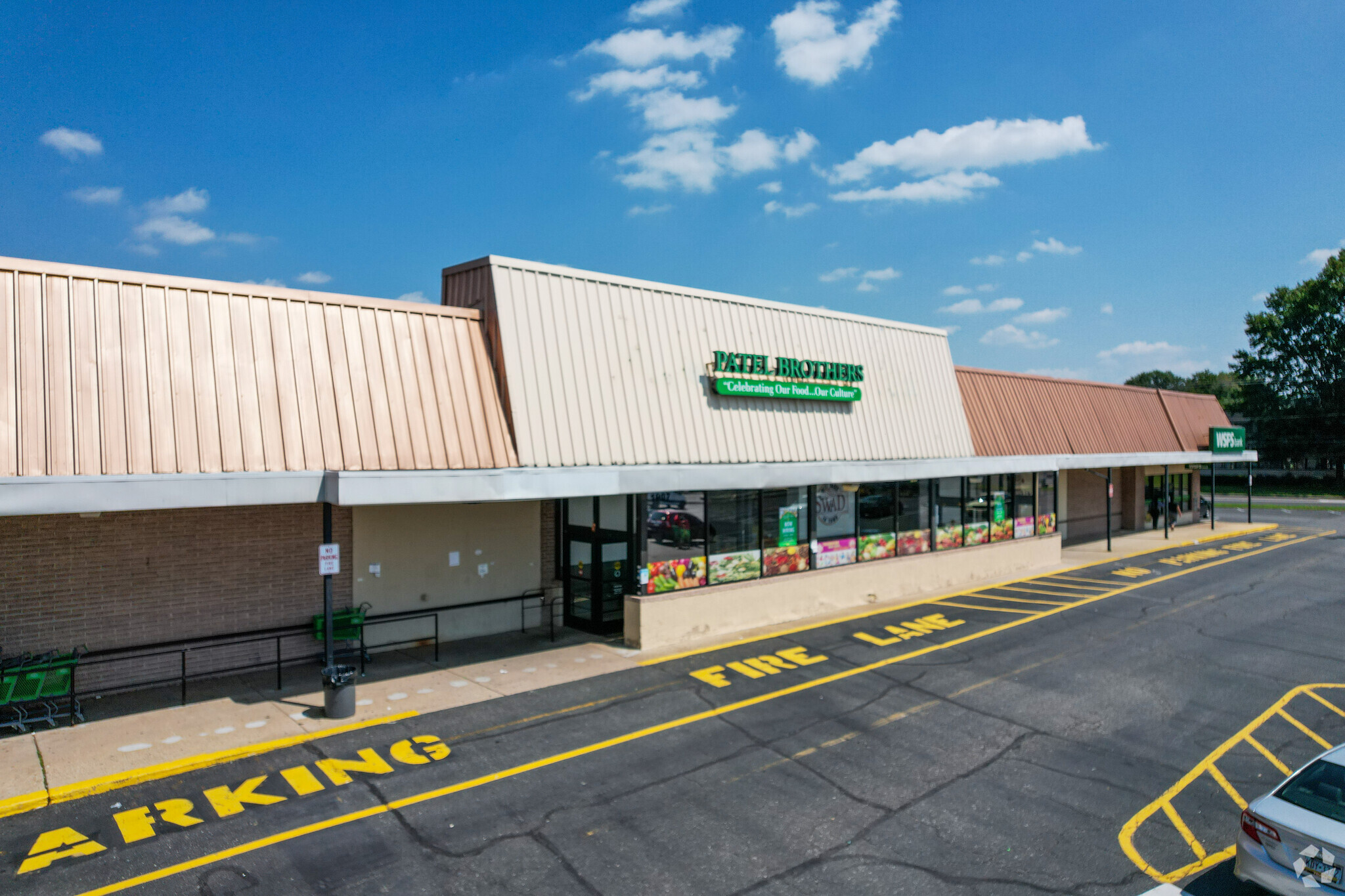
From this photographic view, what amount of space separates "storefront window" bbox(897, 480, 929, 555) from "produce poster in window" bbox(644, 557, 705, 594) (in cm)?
797

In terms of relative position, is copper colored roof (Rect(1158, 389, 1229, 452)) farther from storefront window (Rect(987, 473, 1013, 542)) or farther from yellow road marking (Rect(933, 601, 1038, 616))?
yellow road marking (Rect(933, 601, 1038, 616))

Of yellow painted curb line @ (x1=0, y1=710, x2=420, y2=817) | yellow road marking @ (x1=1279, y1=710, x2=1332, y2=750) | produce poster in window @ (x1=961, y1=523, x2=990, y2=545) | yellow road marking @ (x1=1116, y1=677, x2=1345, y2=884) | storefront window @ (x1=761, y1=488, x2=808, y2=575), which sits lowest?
yellow road marking @ (x1=1279, y1=710, x2=1332, y2=750)

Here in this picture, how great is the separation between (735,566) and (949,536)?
954 centimetres

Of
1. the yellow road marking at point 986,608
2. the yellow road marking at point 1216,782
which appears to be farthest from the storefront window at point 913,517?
Answer: the yellow road marking at point 1216,782

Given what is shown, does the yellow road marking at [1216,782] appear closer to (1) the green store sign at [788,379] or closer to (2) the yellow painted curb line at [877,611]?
(2) the yellow painted curb line at [877,611]

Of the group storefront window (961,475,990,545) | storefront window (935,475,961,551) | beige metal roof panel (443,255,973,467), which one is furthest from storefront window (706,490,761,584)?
storefront window (961,475,990,545)

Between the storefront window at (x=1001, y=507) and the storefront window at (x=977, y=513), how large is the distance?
0.24m

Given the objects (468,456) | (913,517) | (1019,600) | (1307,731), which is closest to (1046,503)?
(1019,600)

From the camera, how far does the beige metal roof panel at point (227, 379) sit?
1092 centimetres

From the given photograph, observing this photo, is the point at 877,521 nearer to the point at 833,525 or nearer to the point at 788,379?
the point at 833,525

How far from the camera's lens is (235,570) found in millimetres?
13883

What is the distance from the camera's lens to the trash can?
12.1 m

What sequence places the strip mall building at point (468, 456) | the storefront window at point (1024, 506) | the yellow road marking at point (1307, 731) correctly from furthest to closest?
the storefront window at point (1024, 506) < the yellow road marking at point (1307, 731) < the strip mall building at point (468, 456)

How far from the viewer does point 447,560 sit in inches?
648
